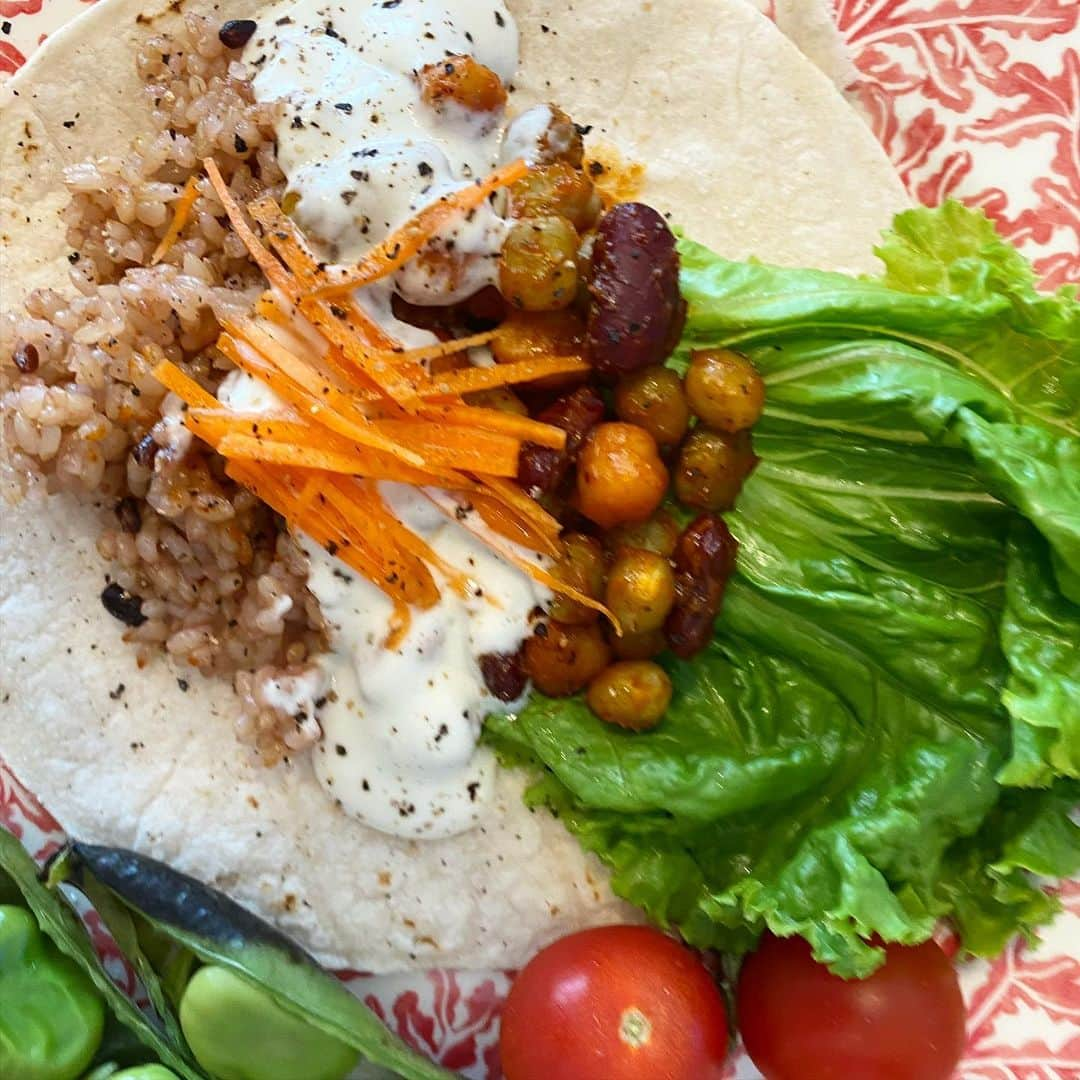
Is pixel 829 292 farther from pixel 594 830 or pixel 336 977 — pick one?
pixel 336 977

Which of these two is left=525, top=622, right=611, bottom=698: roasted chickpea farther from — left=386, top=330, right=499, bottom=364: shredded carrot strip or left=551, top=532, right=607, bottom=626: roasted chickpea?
left=386, top=330, right=499, bottom=364: shredded carrot strip

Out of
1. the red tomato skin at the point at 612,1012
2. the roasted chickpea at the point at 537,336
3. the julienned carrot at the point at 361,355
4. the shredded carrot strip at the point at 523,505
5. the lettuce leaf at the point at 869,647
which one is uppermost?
the julienned carrot at the point at 361,355

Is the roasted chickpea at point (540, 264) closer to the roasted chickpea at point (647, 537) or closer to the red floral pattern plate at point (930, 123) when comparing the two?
the roasted chickpea at point (647, 537)

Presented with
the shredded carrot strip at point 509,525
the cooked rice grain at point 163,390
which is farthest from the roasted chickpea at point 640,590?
the cooked rice grain at point 163,390

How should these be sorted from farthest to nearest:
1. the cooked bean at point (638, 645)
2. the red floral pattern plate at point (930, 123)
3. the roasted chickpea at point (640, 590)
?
the red floral pattern plate at point (930, 123)
the cooked bean at point (638, 645)
the roasted chickpea at point (640, 590)

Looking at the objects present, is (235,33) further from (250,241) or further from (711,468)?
(711,468)

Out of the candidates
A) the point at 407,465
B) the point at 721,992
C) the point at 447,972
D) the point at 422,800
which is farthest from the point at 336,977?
the point at 407,465

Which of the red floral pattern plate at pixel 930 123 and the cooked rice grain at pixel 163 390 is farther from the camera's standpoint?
the red floral pattern plate at pixel 930 123
